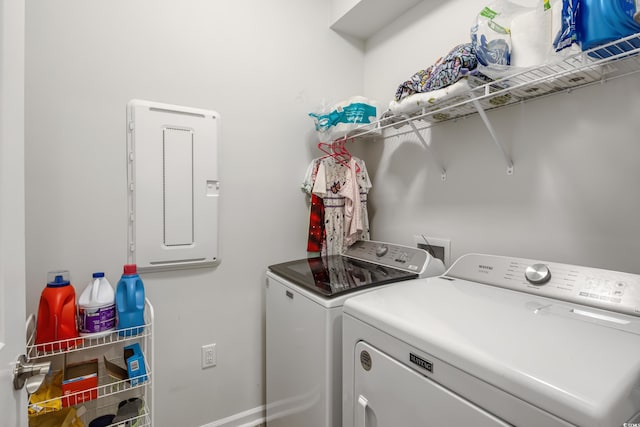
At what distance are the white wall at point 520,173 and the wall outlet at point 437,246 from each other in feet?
0.11

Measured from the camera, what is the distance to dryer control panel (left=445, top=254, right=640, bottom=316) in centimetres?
96

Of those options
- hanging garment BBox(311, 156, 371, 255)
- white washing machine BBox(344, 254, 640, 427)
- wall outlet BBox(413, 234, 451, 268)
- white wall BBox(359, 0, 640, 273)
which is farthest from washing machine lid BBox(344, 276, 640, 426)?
hanging garment BBox(311, 156, 371, 255)

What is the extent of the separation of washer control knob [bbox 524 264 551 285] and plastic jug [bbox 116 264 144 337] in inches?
60.7

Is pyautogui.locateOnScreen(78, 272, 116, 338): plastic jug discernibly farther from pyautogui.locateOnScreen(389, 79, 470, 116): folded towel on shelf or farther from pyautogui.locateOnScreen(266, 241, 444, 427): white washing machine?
pyautogui.locateOnScreen(389, 79, 470, 116): folded towel on shelf

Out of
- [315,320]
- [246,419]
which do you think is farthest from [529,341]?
[246,419]

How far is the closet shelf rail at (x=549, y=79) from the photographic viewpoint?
0.93 m

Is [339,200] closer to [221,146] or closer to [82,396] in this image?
[221,146]

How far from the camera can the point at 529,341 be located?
75 centimetres

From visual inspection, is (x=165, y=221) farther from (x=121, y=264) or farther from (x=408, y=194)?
(x=408, y=194)

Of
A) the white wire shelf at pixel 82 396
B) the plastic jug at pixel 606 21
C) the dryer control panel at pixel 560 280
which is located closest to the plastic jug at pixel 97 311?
the white wire shelf at pixel 82 396

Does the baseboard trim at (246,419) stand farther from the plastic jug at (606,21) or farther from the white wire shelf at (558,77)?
the plastic jug at (606,21)

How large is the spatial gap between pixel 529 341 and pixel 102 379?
1.65 m

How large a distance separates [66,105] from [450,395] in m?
1.82

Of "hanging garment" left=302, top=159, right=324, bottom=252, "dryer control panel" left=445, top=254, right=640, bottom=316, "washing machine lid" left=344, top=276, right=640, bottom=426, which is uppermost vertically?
"hanging garment" left=302, top=159, right=324, bottom=252
